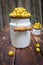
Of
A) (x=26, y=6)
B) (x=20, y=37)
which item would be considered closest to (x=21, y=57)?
(x=20, y=37)

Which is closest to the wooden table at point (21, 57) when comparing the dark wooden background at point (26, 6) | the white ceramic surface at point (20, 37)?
the white ceramic surface at point (20, 37)

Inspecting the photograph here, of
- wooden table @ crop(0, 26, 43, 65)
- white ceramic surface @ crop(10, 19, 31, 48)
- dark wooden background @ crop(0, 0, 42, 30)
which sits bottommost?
wooden table @ crop(0, 26, 43, 65)

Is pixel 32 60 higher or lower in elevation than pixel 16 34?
lower

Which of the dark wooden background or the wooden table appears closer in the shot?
the wooden table

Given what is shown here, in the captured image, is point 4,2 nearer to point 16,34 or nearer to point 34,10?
point 34,10

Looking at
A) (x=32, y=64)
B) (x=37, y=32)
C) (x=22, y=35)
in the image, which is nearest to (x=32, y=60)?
(x=32, y=64)

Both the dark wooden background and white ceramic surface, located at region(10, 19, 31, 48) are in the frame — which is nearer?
white ceramic surface, located at region(10, 19, 31, 48)

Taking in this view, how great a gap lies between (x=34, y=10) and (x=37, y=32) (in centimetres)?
118

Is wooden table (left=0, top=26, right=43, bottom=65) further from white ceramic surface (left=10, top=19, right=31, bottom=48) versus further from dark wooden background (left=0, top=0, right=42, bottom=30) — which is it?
dark wooden background (left=0, top=0, right=42, bottom=30)

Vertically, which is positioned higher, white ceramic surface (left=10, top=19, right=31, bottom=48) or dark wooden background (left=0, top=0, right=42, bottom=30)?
dark wooden background (left=0, top=0, right=42, bottom=30)

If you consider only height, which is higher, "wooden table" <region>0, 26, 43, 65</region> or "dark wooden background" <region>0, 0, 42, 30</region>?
"dark wooden background" <region>0, 0, 42, 30</region>

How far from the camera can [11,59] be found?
612 mm

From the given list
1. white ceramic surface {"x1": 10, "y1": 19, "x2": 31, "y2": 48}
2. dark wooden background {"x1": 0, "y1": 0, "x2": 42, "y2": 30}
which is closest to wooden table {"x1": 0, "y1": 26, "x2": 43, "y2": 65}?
white ceramic surface {"x1": 10, "y1": 19, "x2": 31, "y2": 48}

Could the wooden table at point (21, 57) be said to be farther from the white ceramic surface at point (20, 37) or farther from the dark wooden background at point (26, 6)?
the dark wooden background at point (26, 6)
